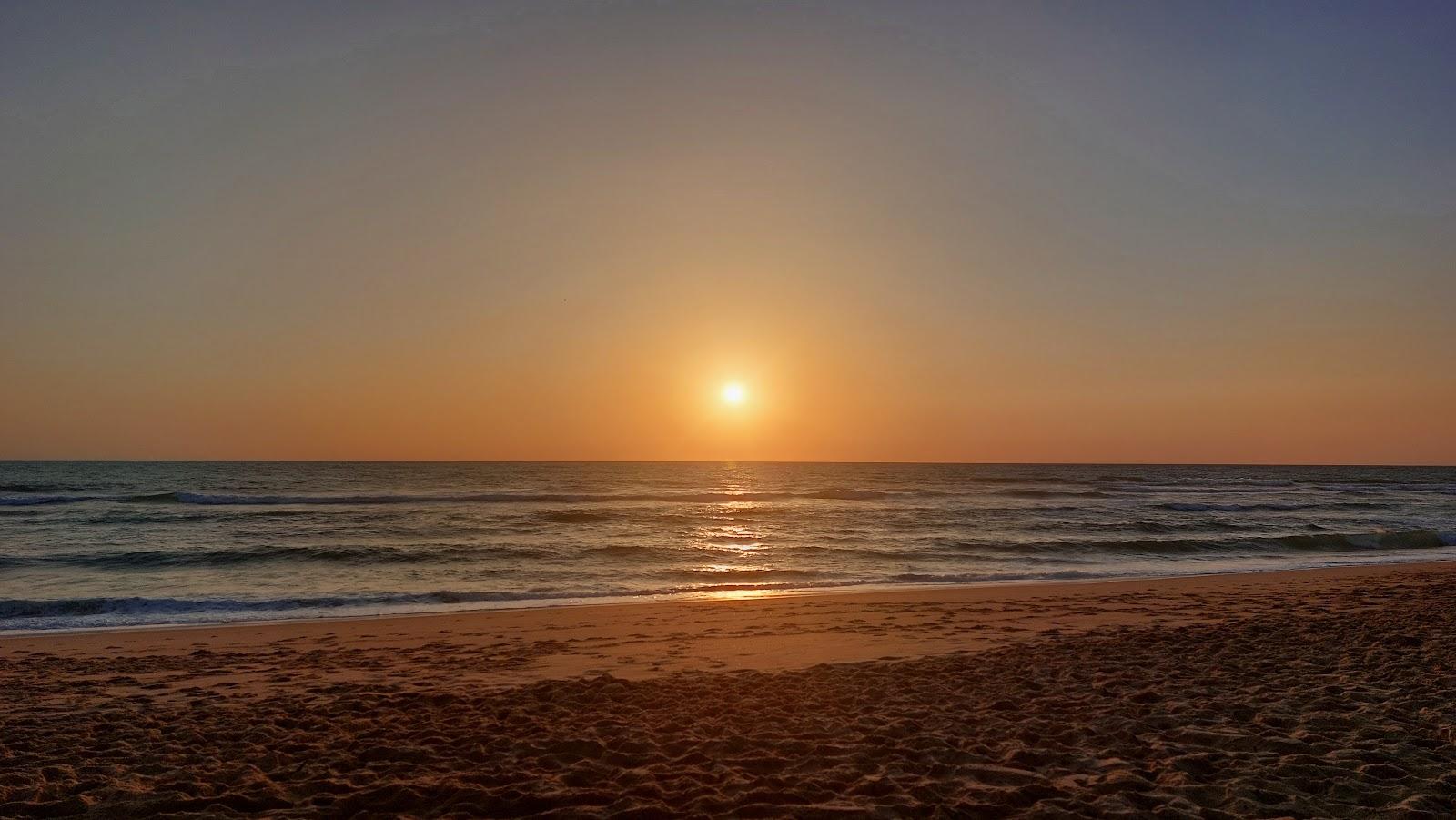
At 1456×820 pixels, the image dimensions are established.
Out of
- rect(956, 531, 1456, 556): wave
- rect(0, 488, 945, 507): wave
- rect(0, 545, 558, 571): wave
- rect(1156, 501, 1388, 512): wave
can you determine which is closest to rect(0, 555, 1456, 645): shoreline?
rect(956, 531, 1456, 556): wave

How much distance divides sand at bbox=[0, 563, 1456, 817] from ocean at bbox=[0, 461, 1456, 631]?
4946 mm

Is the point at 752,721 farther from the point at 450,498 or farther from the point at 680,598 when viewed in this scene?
the point at 450,498

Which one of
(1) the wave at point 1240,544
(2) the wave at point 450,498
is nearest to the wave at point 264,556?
(1) the wave at point 1240,544

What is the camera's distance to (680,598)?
16.2 metres

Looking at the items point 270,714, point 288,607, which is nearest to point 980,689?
point 270,714

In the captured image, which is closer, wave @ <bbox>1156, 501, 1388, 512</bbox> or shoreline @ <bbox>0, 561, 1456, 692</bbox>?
shoreline @ <bbox>0, 561, 1456, 692</bbox>

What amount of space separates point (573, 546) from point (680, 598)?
1053cm

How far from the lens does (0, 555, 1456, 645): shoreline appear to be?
13.1m

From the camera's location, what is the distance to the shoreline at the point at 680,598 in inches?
517

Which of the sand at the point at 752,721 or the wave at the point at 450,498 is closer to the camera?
the sand at the point at 752,721

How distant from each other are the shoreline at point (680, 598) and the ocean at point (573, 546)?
0.26 meters

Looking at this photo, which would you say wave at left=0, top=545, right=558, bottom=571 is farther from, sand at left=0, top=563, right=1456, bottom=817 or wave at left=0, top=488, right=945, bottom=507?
wave at left=0, top=488, right=945, bottom=507

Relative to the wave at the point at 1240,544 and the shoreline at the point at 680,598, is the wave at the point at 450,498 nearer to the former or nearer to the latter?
the wave at the point at 1240,544

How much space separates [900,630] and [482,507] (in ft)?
115
